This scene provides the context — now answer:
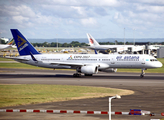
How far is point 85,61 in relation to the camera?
54688mm

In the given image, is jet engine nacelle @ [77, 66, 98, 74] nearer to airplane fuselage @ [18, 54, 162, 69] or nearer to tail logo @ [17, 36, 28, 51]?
airplane fuselage @ [18, 54, 162, 69]

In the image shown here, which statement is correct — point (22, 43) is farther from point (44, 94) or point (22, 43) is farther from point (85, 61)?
point (44, 94)

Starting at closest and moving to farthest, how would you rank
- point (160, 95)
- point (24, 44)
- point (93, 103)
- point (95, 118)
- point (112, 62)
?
1. point (95, 118)
2. point (93, 103)
3. point (160, 95)
4. point (112, 62)
5. point (24, 44)

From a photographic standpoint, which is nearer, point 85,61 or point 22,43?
point 85,61

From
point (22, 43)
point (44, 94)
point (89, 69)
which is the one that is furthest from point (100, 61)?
point (44, 94)

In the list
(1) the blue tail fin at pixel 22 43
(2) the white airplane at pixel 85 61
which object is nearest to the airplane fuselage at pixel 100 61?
(2) the white airplane at pixel 85 61

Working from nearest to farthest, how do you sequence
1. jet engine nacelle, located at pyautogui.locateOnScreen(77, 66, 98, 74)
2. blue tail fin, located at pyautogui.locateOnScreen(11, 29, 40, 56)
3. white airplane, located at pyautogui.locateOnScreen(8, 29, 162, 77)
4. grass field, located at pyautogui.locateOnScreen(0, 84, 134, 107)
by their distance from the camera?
grass field, located at pyautogui.locateOnScreen(0, 84, 134, 107) < jet engine nacelle, located at pyautogui.locateOnScreen(77, 66, 98, 74) < white airplane, located at pyautogui.locateOnScreen(8, 29, 162, 77) < blue tail fin, located at pyautogui.locateOnScreen(11, 29, 40, 56)

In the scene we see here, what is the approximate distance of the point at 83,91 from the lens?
3588 cm

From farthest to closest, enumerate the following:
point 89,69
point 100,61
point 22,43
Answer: point 22,43, point 100,61, point 89,69

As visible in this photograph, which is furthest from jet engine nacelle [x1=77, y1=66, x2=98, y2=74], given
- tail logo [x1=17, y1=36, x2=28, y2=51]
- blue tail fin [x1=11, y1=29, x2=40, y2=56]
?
tail logo [x1=17, y1=36, x2=28, y2=51]

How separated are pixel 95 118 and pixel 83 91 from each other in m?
14.0

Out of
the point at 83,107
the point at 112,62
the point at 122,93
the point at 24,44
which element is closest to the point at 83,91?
the point at 122,93

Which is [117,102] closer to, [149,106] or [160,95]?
[149,106]

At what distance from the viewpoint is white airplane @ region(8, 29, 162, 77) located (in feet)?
172
